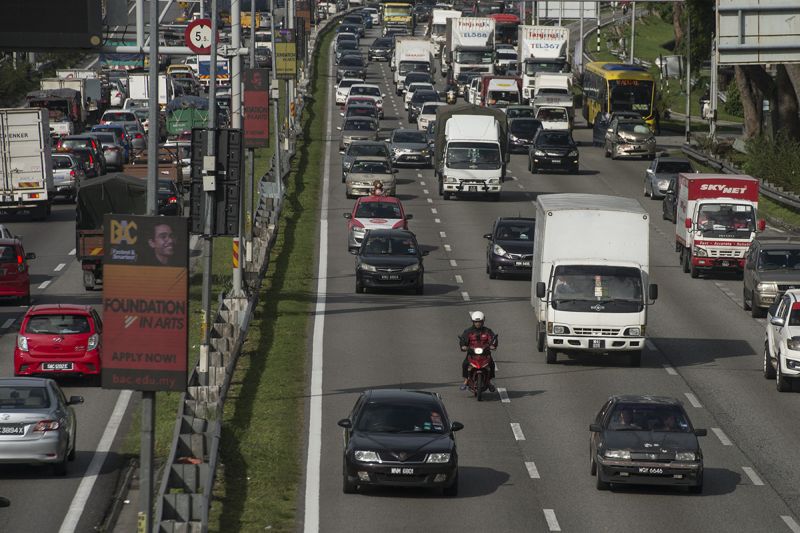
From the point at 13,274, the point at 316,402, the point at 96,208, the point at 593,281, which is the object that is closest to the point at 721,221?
the point at 593,281

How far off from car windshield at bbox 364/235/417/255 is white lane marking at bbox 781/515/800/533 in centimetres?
2213

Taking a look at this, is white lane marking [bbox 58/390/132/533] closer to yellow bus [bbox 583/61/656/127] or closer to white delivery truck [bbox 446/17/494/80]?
yellow bus [bbox 583/61/656/127]

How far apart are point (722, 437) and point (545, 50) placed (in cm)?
7266

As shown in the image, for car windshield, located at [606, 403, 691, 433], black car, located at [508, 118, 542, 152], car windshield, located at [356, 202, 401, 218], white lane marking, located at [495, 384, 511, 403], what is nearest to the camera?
car windshield, located at [606, 403, 691, 433]

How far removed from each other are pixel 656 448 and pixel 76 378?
13.7 metres

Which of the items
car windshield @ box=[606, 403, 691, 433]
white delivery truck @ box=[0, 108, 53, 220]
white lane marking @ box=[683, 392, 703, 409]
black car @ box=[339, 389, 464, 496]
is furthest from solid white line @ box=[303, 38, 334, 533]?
white delivery truck @ box=[0, 108, 53, 220]

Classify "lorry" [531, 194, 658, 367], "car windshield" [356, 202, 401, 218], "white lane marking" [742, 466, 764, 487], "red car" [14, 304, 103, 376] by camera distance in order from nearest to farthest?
"white lane marking" [742, 466, 764, 487]
"red car" [14, 304, 103, 376]
"lorry" [531, 194, 658, 367]
"car windshield" [356, 202, 401, 218]

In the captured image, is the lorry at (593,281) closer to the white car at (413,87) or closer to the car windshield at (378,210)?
the car windshield at (378,210)

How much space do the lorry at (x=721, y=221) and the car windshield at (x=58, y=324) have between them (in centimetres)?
2035

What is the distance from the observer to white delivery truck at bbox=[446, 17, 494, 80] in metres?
109

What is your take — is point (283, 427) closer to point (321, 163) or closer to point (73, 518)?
point (73, 518)

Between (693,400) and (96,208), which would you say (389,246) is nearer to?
(96,208)

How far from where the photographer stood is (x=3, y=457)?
25219mm

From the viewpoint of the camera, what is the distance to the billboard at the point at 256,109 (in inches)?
1763
